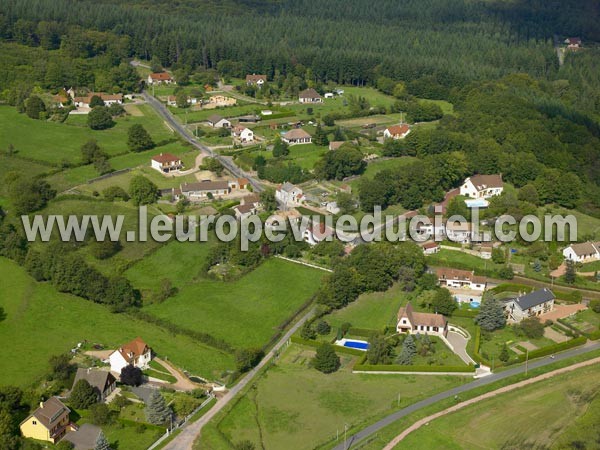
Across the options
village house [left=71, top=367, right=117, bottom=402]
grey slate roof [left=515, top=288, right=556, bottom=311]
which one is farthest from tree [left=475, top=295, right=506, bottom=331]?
village house [left=71, top=367, right=117, bottom=402]

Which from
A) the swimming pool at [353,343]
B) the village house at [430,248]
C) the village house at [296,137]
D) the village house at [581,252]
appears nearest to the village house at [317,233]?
the village house at [430,248]

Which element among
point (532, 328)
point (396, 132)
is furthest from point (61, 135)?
point (532, 328)

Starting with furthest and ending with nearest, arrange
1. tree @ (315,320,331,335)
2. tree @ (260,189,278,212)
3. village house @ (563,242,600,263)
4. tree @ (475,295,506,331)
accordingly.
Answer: tree @ (260,189,278,212)
village house @ (563,242,600,263)
tree @ (475,295,506,331)
tree @ (315,320,331,335)

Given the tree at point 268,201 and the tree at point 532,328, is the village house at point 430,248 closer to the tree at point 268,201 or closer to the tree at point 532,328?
the tree at point 532,328

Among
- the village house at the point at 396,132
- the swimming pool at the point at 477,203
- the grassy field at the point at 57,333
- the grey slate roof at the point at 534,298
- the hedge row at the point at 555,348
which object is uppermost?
the village house at the point at 396,132

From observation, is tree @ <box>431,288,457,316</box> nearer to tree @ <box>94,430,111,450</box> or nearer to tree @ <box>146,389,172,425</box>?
tree @ <box>146,389,172,425</box>

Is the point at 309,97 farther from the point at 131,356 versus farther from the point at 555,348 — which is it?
the point at 131,356

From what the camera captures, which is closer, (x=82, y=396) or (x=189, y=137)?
(x=82, y=396)
